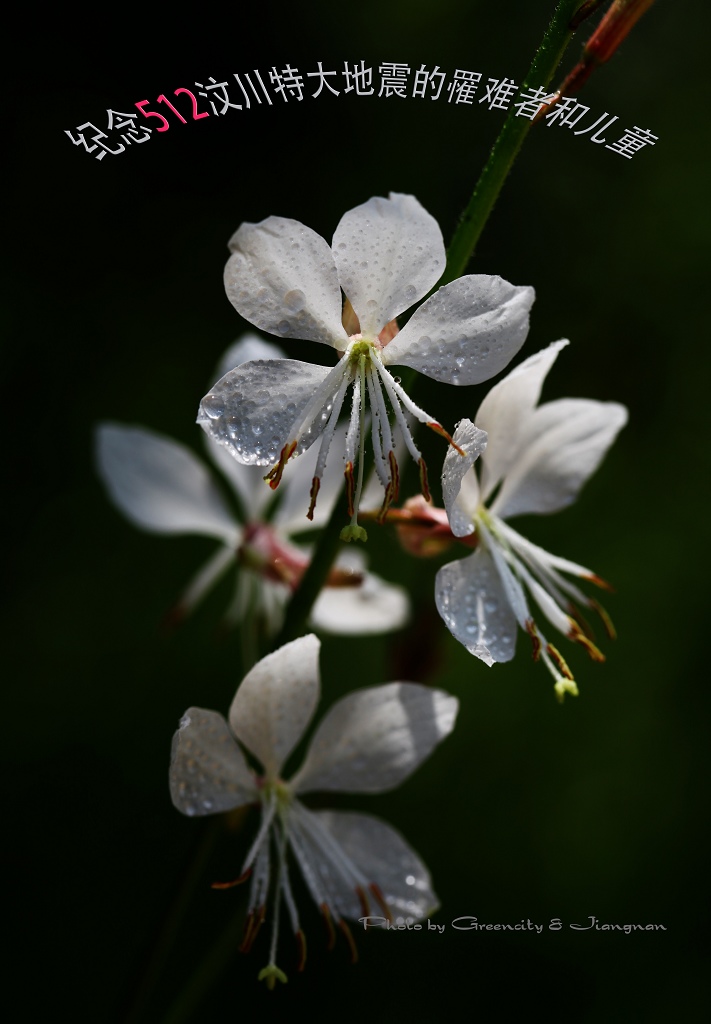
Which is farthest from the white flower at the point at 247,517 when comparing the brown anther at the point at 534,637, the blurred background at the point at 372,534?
the blurred background at the point at 372,534

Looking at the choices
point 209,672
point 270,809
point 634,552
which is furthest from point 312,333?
point 634,552

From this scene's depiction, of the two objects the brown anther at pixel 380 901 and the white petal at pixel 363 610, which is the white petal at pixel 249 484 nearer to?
the white petal at pixel 363 610

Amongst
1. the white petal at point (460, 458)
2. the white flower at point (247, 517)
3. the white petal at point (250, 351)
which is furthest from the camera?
the white petal at point (250, 351)

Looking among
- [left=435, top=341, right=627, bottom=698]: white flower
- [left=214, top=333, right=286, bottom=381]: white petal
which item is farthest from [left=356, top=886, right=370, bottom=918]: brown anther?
[left=214, top=333, right=286, bottom=381]: white petal

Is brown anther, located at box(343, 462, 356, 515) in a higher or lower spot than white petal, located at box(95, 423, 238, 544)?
higher

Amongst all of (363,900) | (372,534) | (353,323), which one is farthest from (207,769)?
(372,534)

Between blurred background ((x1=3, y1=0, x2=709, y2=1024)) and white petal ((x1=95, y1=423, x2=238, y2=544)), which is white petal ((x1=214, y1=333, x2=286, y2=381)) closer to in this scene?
white petal ((x1=95, y1=423, x2=238, y2=544))

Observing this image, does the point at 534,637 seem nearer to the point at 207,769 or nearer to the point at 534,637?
the point at 534,637

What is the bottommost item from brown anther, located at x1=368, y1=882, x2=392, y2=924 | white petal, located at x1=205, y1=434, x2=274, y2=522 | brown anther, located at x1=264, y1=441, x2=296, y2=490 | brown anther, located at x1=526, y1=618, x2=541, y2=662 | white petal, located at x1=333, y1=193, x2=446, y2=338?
brown anther, located at x1=368, y1=882, x2=392, y2=924
